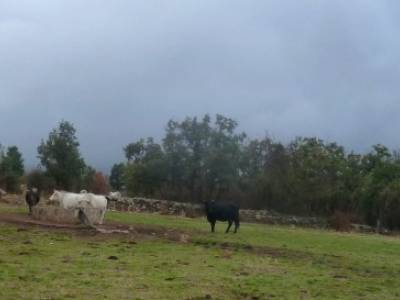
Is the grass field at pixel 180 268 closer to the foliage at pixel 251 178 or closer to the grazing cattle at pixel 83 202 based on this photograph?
the grazing cattle at pixel 83 202

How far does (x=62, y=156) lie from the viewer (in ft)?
188

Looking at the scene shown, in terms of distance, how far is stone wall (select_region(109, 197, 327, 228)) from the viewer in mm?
51406

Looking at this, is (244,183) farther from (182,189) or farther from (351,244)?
(351,244)

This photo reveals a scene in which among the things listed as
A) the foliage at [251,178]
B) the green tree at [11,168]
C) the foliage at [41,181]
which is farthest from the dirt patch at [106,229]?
the foliage at [251,178]

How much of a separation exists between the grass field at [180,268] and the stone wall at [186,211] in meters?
25.7

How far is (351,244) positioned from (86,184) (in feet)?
129

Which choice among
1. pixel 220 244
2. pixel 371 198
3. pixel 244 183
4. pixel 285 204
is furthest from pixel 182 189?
pixel 220 244

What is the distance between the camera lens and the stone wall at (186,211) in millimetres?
51406

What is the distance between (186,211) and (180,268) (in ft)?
116

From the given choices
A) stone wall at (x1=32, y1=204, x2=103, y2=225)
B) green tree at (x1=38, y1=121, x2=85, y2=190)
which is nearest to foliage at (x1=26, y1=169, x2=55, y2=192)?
green tree at (x1=38, y1=121, x2=85, y2=190)

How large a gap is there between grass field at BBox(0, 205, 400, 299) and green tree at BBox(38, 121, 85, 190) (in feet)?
104

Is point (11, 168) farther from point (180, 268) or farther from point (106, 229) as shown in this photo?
point (180, 268)

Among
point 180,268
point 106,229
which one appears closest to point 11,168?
point 106,229

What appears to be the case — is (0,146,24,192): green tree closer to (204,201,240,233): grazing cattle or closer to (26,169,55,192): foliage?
(26,169,55,192): foliage
